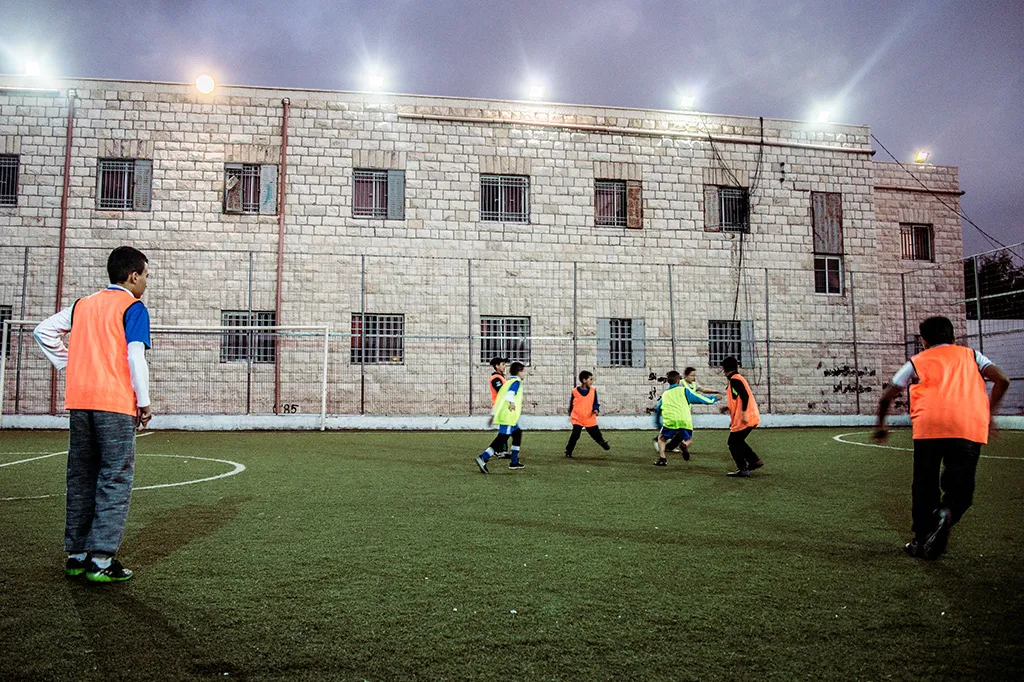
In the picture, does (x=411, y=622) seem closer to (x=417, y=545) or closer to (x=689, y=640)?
(x=689, y=640)

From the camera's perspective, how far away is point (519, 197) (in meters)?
21.7

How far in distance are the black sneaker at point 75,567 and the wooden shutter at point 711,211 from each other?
21.0 m

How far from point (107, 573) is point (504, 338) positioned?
1572 centimetres

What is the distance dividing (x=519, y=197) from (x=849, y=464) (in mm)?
13759

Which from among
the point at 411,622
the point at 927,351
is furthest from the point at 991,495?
the point at 411,622

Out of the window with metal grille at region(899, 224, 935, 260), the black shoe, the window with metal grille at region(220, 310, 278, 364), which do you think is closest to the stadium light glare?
the window with metal grille at region(220, 310, 278, 364)

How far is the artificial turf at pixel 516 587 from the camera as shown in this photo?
2.90m

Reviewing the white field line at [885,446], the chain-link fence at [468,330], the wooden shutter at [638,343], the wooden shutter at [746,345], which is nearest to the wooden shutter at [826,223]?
the chain-link fence at [468,330]

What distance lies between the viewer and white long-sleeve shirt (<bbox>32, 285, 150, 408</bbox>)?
13.9 feet

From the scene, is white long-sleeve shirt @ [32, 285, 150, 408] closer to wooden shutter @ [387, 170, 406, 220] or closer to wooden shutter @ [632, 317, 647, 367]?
wooden shutter @ [387, 170, 406, 220]

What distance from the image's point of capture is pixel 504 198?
21609 mm

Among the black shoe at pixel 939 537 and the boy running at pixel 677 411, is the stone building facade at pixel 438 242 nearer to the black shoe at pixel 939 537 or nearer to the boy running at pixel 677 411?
the boy running at pixel 677 411

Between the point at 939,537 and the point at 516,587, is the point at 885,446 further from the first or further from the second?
the point at 516,587

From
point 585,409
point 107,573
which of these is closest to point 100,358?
point 107,573
